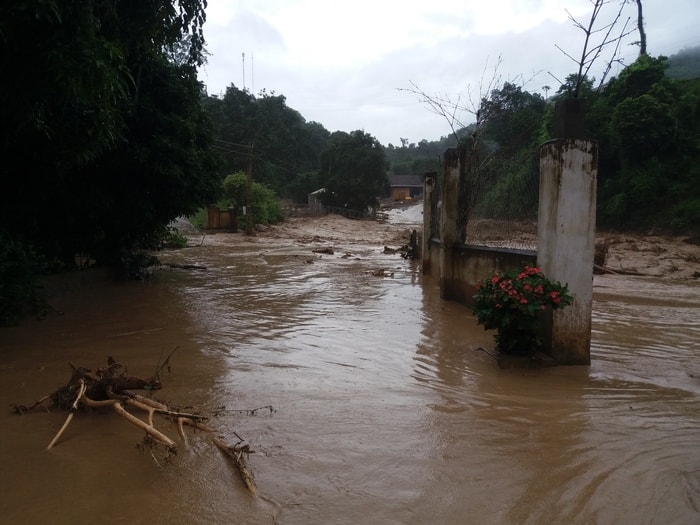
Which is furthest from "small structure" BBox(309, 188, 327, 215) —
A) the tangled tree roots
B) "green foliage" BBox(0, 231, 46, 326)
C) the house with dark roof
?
the tangled tree roots

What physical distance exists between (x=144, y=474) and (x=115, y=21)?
18.8ft

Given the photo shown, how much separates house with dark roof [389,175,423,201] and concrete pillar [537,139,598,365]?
61228mm

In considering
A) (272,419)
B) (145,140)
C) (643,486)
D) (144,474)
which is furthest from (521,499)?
(145,140)

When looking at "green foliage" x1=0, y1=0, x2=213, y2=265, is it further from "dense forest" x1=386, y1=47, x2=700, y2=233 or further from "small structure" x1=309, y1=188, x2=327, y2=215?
"small structure" x1=309, y1=188, x2=327, y2=215

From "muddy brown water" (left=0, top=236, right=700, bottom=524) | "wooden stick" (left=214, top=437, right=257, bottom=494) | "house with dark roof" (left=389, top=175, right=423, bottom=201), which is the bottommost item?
"muddy brown water" (left=0, top=236, right=700, bottom=524)

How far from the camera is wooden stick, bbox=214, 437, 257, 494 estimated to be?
3.12m

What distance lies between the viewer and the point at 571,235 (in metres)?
5.83

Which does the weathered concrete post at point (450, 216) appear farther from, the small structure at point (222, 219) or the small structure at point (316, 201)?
the small structure at point (316, 201)

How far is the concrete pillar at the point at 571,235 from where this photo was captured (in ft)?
19.0

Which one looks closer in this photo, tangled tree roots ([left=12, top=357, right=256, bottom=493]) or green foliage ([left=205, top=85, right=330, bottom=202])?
tangled tree roots ([left=12, top=357, right=256, bottom=493])

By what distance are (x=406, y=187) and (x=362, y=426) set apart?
64.7 m

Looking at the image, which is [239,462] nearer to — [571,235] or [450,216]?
[571,235]

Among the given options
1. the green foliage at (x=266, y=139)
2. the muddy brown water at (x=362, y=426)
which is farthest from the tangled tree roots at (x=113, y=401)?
the green foliage at (x=266, y=139)

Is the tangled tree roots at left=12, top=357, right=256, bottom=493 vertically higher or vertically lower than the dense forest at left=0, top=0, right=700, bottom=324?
lower
